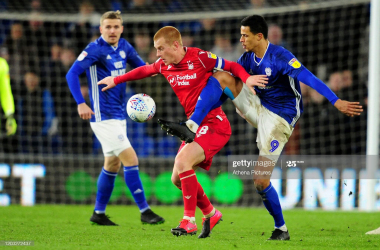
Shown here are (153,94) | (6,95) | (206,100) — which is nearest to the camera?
(206,100)

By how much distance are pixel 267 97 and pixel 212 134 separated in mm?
624

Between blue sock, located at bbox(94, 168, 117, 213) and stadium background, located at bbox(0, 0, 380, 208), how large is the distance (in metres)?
2.79

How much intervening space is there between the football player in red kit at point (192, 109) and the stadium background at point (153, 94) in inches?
155

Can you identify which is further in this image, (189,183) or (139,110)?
(139,110)

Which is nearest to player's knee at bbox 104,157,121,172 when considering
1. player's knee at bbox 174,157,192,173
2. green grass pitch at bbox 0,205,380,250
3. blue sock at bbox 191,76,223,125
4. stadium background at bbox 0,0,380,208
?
green grass pitch at bbox 0,205,380,250

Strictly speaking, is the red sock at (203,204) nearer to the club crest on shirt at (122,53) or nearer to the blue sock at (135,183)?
the blue sock at (135,183)

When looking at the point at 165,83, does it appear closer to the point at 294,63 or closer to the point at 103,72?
the point at 103,72

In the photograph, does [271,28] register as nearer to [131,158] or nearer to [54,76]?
[54,76]

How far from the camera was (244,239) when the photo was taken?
446cm

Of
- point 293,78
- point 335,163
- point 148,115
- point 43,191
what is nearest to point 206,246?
point 148,115

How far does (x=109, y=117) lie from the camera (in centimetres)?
575

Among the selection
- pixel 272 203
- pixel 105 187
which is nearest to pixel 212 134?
pixel 272 203

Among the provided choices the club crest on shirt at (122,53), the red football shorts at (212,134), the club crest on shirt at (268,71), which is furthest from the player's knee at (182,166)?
the club crest on shirt at (122,53)

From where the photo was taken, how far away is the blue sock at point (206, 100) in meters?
4.41
